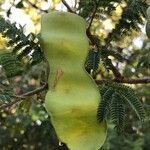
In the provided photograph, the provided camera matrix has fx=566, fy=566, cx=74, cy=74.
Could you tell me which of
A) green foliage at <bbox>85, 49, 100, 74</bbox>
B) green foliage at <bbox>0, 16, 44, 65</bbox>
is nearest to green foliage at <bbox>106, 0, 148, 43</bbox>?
green foliage at <bbox>85, 49, 100, 74</bbox>

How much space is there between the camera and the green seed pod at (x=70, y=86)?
5.29 feet

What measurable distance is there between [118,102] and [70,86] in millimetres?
309

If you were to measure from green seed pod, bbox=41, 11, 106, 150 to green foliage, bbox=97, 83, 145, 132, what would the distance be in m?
0.14

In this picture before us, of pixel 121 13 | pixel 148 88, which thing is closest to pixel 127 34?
pixel 121 13

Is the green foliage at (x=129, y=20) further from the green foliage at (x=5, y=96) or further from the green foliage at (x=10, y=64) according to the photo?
the green foliage at (x=5, y=96)

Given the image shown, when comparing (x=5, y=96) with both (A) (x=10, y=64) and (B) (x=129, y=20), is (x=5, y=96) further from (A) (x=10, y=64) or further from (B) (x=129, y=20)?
(B) (x=129, y=20)

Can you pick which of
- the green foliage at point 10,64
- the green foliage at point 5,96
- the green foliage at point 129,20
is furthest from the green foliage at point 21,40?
the green foliage at point 129,20

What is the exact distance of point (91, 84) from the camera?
1691mm

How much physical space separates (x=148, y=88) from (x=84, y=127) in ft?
9.29

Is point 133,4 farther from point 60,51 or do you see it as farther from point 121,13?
point 60,51

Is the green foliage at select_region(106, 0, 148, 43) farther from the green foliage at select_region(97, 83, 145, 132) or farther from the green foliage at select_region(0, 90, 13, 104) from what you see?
the green foliage at select_region(0, 90, 13, 104)

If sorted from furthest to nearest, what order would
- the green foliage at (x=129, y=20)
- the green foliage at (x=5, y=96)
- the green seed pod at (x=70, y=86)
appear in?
the green foliage at (x=129, y=20) → the green foliage at (x=5, y=96) → the green seed pod at (x=70, y=86)

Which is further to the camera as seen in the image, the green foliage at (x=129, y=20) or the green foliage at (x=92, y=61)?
the green foliage at (x=129, y=20)

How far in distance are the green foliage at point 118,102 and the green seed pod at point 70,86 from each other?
0.14 meters
